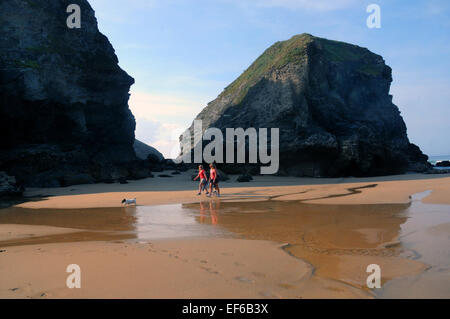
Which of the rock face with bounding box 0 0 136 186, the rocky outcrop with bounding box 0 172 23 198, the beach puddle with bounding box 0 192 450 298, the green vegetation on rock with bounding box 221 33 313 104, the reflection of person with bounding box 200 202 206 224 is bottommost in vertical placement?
the reflection of person with bounding box 200 202 206 224

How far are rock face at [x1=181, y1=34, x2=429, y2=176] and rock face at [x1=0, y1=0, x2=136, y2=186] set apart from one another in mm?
9985

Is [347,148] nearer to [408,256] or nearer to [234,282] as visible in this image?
[408,256]

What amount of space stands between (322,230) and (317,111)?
2204 centimetres

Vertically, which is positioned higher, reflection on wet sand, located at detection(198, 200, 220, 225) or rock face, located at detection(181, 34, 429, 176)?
rock face, located at detection(181, 34, 429, 176)

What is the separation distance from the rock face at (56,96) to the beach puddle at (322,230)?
9.59 metres

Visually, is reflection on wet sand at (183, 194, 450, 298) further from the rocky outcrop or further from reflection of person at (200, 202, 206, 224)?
the rocky outcrop

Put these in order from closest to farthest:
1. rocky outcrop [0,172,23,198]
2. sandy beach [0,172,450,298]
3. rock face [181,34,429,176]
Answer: sandy beach [0,172,450,298] → rocky outcrop [0,172,23,198] → rock face [181,34,429,176]

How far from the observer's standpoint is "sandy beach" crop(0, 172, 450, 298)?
149 inches

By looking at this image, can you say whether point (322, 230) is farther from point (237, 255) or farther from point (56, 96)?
point (56, 96)

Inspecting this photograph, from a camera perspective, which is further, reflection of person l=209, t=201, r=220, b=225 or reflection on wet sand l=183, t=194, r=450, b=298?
reflection of person l=209, t=201, r=220, b=225

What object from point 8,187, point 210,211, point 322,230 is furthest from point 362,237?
point 8,187

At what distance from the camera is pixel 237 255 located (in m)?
5.28

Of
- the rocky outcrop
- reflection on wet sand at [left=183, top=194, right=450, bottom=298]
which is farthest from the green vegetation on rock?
reflection on wet sand at [left=183, top=194, right=450, bottom=298]
